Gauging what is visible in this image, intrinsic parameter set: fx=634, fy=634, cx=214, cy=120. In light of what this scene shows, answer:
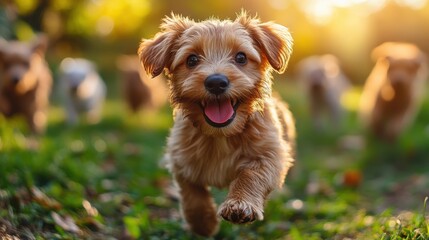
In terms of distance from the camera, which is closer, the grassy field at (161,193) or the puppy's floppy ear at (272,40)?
the puppy's floppy ear at (272,40)

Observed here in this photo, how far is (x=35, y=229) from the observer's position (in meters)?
4.34

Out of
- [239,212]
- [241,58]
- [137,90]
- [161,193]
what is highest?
[137,90]

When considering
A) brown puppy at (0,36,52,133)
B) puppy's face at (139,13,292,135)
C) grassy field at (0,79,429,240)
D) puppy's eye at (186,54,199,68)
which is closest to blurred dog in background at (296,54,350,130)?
grassy field at (0,79,429,240)

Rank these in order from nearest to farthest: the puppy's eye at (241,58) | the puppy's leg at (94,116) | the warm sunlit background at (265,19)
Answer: the puppy's eye at (241,58)
the puppy's leg at (94,116)
the warm sunlit background at (265,19)

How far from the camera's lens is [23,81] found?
9422mm

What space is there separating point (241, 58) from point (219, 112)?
417 millimetres

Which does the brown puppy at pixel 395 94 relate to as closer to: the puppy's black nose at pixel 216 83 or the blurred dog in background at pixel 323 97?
the blurred dog in background at pixel 323 97

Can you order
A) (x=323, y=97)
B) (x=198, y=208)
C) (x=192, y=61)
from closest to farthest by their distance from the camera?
(x=192, y=61)
(x=198, y=208)
(x=323, y=97)

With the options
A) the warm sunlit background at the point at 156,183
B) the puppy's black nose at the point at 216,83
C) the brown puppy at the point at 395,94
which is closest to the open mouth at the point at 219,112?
the puppy's black nose at the point at 216,83

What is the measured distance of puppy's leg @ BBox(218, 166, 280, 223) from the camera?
3.71m

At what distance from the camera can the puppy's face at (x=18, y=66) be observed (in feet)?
30.7

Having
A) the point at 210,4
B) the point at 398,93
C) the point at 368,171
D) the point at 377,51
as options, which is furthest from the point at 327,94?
the point at 210,4

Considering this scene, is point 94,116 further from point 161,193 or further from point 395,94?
point 161,193

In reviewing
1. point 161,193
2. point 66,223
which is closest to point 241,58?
point 66,223
